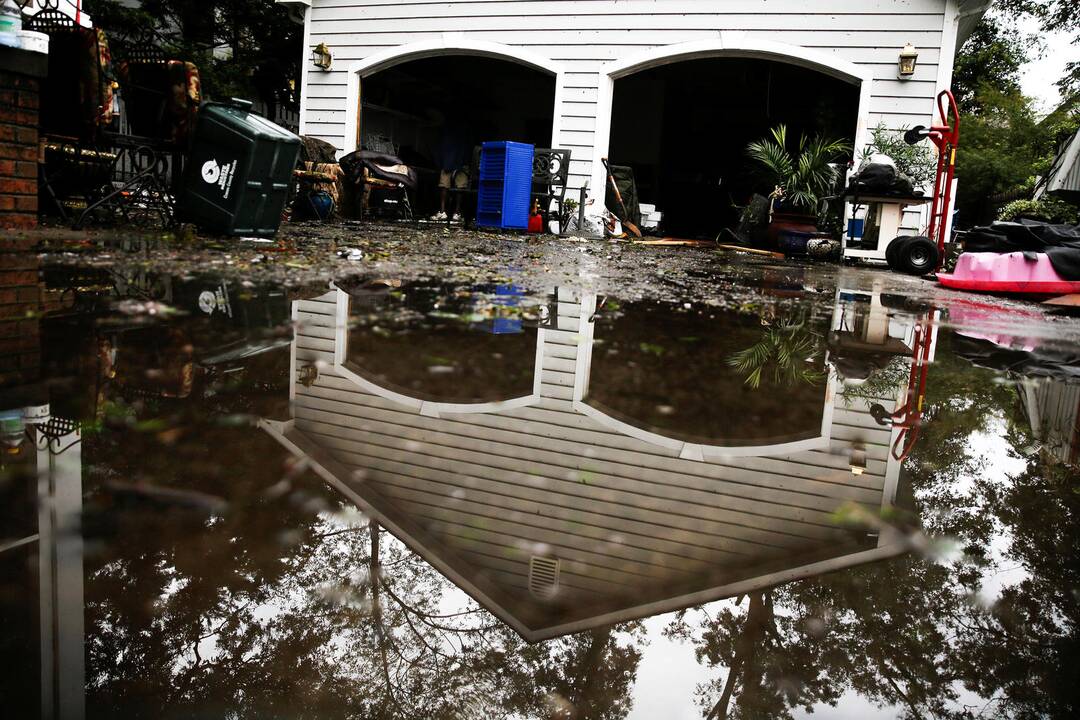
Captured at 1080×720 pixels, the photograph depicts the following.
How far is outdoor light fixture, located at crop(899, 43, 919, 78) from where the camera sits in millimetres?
10195

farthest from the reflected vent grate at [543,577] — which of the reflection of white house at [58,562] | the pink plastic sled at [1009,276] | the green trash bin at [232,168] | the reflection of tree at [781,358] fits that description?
the pink plastic sled at [1009,276]

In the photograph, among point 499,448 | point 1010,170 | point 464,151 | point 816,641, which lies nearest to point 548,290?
point 499,448

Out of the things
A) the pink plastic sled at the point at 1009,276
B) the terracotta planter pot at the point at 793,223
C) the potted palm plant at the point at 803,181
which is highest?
the potted palm plant at the point at 803,181

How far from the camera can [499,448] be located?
1.84 m

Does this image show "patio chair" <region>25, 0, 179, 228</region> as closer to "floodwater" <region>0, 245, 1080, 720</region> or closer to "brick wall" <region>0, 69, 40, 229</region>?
"brick wall" <region>0, 69, 40, 229</region>

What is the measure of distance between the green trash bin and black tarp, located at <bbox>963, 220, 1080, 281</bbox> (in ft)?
20.0

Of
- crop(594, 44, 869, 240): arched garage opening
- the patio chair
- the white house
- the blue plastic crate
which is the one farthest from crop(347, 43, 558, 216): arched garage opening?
the patio chair

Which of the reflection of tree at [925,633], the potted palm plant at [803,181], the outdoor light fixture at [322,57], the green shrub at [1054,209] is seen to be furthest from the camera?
the green shrub at [1054,209]

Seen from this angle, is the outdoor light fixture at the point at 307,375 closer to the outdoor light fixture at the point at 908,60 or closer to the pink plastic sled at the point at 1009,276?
the pink plastic sled at the point at 1009,276

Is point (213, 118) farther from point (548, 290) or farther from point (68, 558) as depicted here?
point (68, 558)

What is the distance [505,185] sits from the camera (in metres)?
12.0

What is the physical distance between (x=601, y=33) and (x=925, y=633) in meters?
12.1

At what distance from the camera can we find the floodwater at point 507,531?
3.16ft

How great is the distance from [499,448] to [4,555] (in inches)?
39.0
